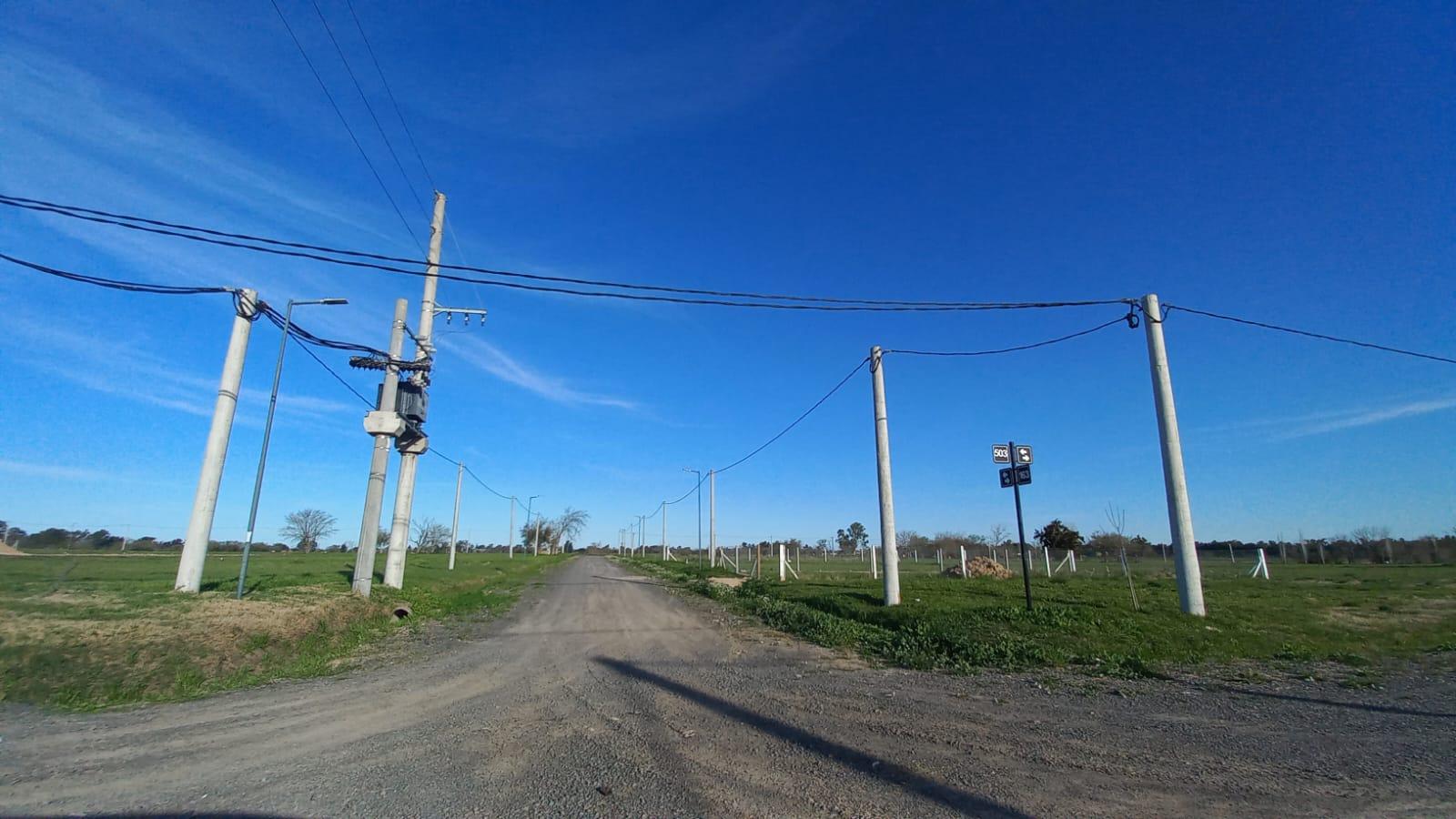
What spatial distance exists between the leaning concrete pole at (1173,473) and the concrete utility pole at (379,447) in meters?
18.6

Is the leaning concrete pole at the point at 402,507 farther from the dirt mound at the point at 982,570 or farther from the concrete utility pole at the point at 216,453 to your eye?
the dirt mound at the point at 982,570

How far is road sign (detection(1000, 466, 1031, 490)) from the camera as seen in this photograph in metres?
13.2

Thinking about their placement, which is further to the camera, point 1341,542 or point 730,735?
point 1341,542

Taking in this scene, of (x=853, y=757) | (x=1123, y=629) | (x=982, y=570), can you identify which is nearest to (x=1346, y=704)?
(x=1123, y=629)

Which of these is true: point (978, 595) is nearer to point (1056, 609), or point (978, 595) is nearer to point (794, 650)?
point (1056, 609)

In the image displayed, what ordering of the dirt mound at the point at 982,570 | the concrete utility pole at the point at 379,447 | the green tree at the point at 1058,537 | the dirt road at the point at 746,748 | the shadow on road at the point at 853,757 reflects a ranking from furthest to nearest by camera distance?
1. the green tree at the point at 1058,537
2. the dirt mound at the point at 982,570
3. the concrete utility pole at the point at 379,447
4. the dirt road at the point at 746,748
5. the shadow on road at the point at 853,757

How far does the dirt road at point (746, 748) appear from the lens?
14.3 ft

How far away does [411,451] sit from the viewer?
20.9 meters

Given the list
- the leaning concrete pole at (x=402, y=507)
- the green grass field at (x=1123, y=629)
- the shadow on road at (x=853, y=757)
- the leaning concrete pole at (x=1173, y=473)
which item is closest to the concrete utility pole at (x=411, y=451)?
the leaning concrete pole at (x=402, y=507)

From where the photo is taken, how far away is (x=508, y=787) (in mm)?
4711

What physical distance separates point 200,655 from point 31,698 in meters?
1.87

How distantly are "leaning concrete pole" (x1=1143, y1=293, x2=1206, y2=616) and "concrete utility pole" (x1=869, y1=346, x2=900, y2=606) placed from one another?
17.3 feet

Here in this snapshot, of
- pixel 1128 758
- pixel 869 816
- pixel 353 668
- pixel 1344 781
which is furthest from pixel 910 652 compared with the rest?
pixel 353 668

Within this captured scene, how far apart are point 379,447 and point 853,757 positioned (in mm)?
17061
